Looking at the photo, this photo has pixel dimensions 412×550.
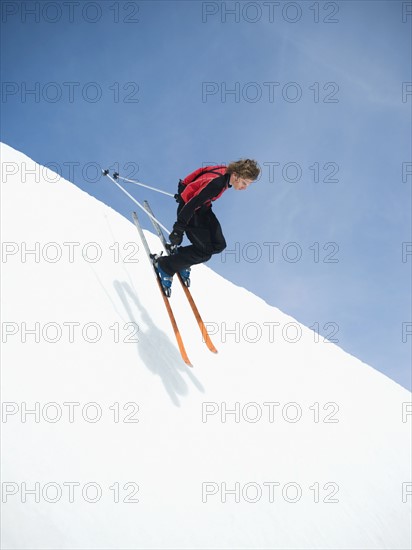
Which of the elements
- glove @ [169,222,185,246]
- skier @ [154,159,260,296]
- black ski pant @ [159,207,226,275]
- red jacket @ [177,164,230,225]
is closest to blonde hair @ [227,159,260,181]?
skier @ [154,159,260,296]

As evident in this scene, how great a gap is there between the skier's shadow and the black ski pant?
101 centimetres

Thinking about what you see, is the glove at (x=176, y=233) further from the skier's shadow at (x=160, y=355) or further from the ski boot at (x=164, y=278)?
the skier's shadow at (x=160, y=355)

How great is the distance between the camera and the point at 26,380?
3559mm

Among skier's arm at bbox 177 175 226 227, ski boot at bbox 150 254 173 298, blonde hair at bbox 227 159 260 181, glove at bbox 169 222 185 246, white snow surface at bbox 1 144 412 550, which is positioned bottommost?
white snow surface at bbox 1 144 412 550

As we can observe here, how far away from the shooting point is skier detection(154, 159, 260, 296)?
4.58 meters

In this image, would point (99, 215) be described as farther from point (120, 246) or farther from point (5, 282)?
point (5, 282)

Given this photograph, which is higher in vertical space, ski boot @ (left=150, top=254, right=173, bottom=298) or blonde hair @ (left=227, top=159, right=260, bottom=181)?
blonde hair @ (left=227, top=159, right=260, bottom=181)

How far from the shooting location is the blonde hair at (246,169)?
4480 millimetres

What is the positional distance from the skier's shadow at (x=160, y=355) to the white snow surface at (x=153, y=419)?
23mm

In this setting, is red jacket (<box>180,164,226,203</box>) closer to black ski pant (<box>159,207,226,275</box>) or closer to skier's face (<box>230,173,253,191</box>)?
skier's face (<box>230,173,253,191</box>)

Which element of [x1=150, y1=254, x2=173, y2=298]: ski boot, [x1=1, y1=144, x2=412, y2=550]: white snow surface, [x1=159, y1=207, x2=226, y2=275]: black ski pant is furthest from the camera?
[x1=150, y1=254, x2=173, y2=298]: ski boot

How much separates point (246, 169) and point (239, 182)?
0.18 meters

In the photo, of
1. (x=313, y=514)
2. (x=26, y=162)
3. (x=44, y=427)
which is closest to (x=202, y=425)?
(x=313, y=514)

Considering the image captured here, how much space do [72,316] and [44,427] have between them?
1640mm
